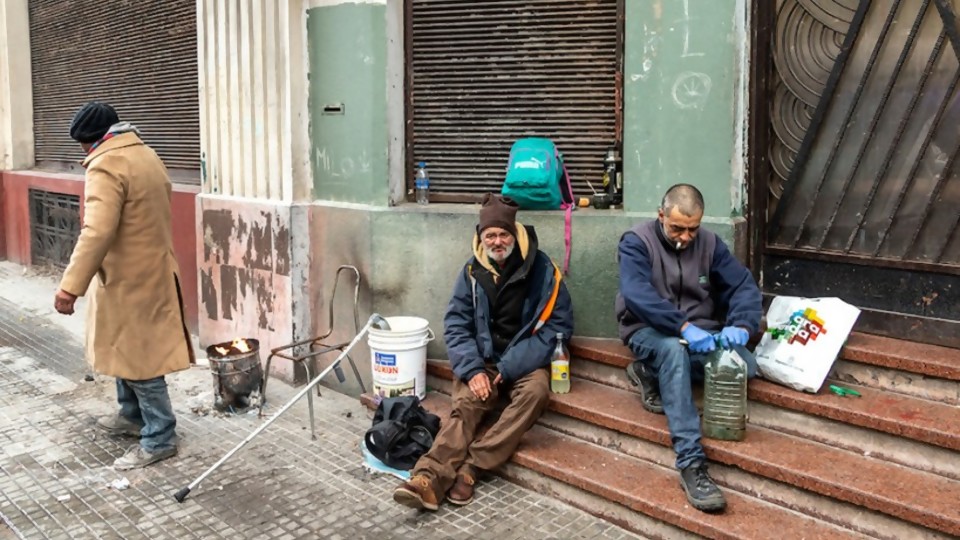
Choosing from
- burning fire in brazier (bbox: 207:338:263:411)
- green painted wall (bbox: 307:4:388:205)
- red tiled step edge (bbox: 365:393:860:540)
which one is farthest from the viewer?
green painted wall (bbox: 307:4:388:205)

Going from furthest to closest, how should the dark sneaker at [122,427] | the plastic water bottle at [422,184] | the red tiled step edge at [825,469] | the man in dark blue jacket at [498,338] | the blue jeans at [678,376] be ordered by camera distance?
the plastic water bottle at [422,184] → the dark sneaker at [122,427] → the man in dark blue jacket at [498,338] → the blue jeans at [678,376] → the red tiled step edge at [825,469]

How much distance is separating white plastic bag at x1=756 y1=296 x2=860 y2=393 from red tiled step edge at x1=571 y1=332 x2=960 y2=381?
154mm

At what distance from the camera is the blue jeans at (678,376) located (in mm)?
3990

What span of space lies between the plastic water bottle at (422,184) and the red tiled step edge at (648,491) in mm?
1932

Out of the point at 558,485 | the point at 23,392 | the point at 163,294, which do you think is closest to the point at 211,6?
the point at 163,294

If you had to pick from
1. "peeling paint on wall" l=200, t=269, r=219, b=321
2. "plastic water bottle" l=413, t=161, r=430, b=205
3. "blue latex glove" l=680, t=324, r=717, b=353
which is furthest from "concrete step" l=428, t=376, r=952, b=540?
"peeling paint on wall" l=200, t=269, r=219, b=321

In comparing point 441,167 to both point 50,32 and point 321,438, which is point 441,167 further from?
point 50,32

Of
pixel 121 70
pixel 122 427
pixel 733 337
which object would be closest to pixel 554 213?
pixel 733 337

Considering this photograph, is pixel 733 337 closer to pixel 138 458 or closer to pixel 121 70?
pixel 138 458

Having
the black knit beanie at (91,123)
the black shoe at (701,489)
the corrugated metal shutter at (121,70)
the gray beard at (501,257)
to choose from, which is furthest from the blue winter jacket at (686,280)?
the corrugated metal shutter at (121,70)

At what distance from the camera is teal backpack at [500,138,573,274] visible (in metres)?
5.22

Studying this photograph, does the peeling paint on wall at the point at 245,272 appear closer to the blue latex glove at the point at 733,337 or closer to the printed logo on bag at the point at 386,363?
the printed logo on bag at the point at 386,363

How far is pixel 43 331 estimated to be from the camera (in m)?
7.80

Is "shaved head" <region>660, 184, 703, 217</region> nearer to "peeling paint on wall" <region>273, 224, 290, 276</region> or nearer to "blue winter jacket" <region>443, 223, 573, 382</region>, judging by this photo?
"blue winter jacket" <region>443, 223, 573, 382</region>
